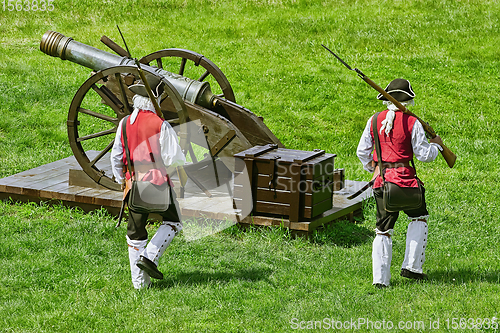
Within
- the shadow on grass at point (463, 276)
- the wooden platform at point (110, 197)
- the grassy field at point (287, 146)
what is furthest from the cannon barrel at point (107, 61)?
the shadow on grass at point (463, 276)

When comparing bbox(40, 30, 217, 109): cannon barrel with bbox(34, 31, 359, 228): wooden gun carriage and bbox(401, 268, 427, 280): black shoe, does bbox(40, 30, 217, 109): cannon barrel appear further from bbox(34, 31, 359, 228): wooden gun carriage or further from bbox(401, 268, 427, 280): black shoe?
bbox(401, 268, 427, 280): black shoe

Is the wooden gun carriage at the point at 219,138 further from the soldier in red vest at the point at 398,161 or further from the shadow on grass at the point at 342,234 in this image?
the soldier in red vest at the point at 398,161

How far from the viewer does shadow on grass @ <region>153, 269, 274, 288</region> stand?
16.3ft

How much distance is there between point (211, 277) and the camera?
512cm

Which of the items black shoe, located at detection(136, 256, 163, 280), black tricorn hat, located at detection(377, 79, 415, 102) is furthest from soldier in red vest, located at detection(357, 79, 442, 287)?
black shoe, located at detection(136, 256, 163, 280)

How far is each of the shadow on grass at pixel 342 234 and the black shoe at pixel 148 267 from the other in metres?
1.81

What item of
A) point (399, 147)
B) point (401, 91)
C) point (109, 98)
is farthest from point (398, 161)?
point (109, 98)

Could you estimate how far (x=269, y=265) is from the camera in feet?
17.8

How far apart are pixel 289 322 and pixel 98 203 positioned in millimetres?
3088

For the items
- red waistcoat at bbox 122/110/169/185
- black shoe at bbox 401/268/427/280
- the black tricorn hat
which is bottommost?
black shoe at bbox 401/268/427/280

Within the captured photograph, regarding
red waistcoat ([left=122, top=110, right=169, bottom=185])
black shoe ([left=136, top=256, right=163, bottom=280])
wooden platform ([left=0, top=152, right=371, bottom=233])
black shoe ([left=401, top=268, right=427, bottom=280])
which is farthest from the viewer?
wooden platform ([left=0, top=152, right=371, bottom=233])

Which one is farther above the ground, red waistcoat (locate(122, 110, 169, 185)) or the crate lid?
red waistcoat (locate(122, 110, 169, 185))

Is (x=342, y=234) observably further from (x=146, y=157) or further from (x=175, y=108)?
(x=146, y=157)

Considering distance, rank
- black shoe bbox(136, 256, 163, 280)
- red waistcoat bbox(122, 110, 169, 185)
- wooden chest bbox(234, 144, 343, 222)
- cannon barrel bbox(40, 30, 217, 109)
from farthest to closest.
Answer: cannon barrel bbox(40, 30, 217, 109) → wooden chest bbox(234, 144, 343, 222) → red waistcoat bbox(122, 110, 169, 185) → black shoe bbox(136, 256, 163, 280)
